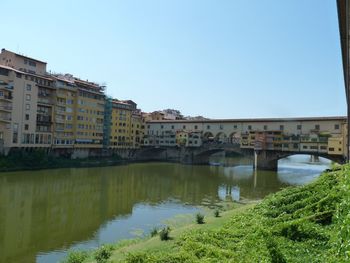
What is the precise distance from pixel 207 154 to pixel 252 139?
42.4 ft

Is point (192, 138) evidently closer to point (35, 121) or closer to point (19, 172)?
point (35, 121)

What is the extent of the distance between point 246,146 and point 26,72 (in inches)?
1408

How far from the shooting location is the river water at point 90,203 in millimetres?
16625

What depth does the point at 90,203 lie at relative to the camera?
26250 mm

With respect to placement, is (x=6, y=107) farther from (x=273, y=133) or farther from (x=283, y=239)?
(x=283, y=239)

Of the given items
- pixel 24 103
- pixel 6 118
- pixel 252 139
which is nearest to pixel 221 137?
pixel 252 139

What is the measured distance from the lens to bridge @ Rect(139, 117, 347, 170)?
2028 inches

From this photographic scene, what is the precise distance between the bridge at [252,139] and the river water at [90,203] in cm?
1000

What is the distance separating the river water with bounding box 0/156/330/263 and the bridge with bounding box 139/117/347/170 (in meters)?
10.0

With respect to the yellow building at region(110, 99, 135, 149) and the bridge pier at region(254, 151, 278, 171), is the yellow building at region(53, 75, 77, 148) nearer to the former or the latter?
the yellow building at region(110, 99, 135, 149)

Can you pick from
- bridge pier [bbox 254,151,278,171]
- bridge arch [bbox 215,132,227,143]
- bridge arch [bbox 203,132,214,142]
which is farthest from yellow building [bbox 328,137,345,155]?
bridge arch [bbox 203,132,214,142]

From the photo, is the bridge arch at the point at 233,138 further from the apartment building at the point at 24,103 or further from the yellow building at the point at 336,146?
the apartment building at the point at 24,103

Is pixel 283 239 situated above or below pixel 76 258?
above

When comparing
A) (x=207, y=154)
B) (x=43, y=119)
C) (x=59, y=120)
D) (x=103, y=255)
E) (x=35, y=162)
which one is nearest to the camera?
(x=103, y=255)
